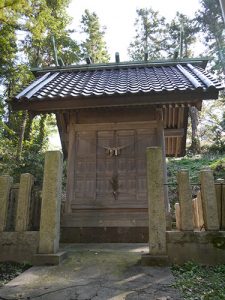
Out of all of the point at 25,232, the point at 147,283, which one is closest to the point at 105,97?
the point at 25,232

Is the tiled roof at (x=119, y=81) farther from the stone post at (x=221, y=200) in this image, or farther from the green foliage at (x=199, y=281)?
the green foliage at (x=199, y=281)

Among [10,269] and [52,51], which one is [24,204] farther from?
[52,51]

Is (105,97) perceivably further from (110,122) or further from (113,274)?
(113,274)

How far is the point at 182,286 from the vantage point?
142 inches

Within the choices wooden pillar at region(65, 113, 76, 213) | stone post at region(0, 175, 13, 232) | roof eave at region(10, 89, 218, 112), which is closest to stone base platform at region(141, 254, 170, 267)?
stone post at region(0, 175, 13, 232)

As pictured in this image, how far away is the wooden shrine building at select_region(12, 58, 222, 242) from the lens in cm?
705

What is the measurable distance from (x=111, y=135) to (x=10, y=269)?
450 centimetres

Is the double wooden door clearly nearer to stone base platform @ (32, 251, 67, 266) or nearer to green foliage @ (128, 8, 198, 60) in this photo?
stone base platform @ (32, 251, 67, 266)

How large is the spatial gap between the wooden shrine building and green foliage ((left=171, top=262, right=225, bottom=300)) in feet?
8.70

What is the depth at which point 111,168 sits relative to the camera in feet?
25.6

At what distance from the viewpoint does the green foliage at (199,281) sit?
11.0 feet

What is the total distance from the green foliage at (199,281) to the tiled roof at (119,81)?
4.06m

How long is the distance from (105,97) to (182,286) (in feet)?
15.6

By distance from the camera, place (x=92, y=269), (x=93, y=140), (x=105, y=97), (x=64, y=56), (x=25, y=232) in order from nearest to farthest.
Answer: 1. (x=92, y=269)
2. (x=25, y=232)
3. (x=105, y=97)
4. (x=93, y=140)
5. (x=64, y=56)
